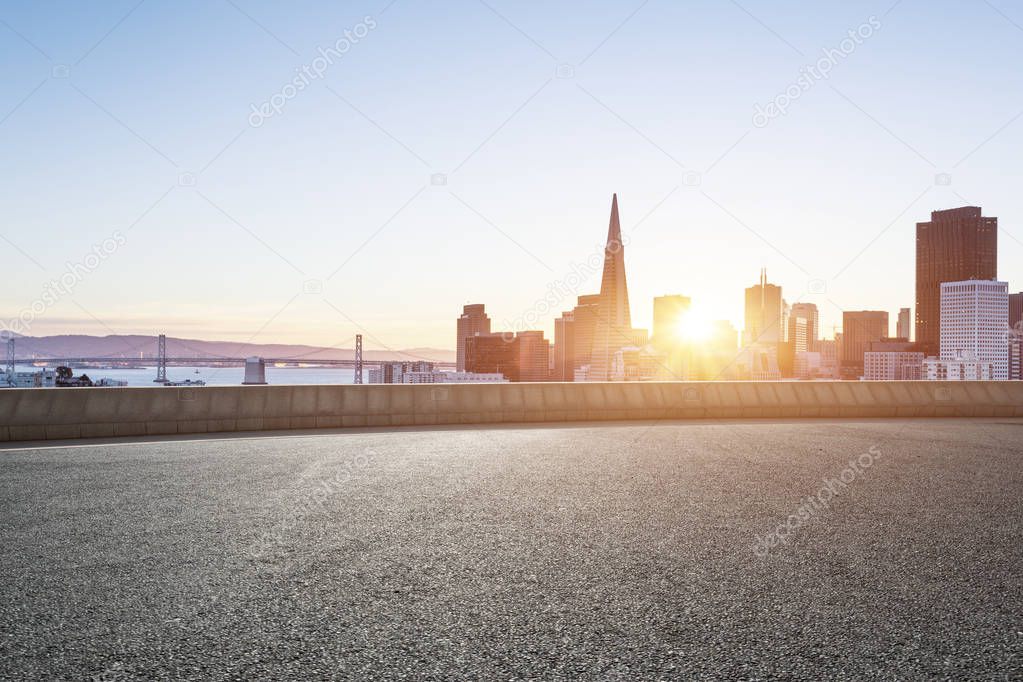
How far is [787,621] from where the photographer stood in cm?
399

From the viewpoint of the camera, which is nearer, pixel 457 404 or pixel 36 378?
pixel 457 404

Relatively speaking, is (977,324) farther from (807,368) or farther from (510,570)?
(510,570)

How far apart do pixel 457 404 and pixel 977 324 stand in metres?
95.1

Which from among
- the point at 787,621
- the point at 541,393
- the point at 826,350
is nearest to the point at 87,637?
the point at 787,621

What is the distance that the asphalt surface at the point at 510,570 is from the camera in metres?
3.52

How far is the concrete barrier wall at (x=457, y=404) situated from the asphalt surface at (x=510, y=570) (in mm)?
4036

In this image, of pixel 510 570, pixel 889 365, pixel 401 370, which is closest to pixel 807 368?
pixel 401 370

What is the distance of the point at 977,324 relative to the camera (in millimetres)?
90312

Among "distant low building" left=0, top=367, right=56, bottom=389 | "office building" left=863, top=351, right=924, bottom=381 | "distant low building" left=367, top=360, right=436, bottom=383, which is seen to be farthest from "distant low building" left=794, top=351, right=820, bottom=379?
"distant low building" left=0, top=367, right=56, bottom=389

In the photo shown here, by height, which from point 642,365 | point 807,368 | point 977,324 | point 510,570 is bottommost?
point 510,570

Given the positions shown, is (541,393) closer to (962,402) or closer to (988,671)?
(962,402)

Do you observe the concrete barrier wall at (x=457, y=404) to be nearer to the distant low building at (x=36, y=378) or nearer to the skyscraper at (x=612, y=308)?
the distant low building at (x=36, y=378)

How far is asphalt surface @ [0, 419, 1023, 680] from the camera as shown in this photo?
352 centimetres

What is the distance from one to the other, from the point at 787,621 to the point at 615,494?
3.49 meters
